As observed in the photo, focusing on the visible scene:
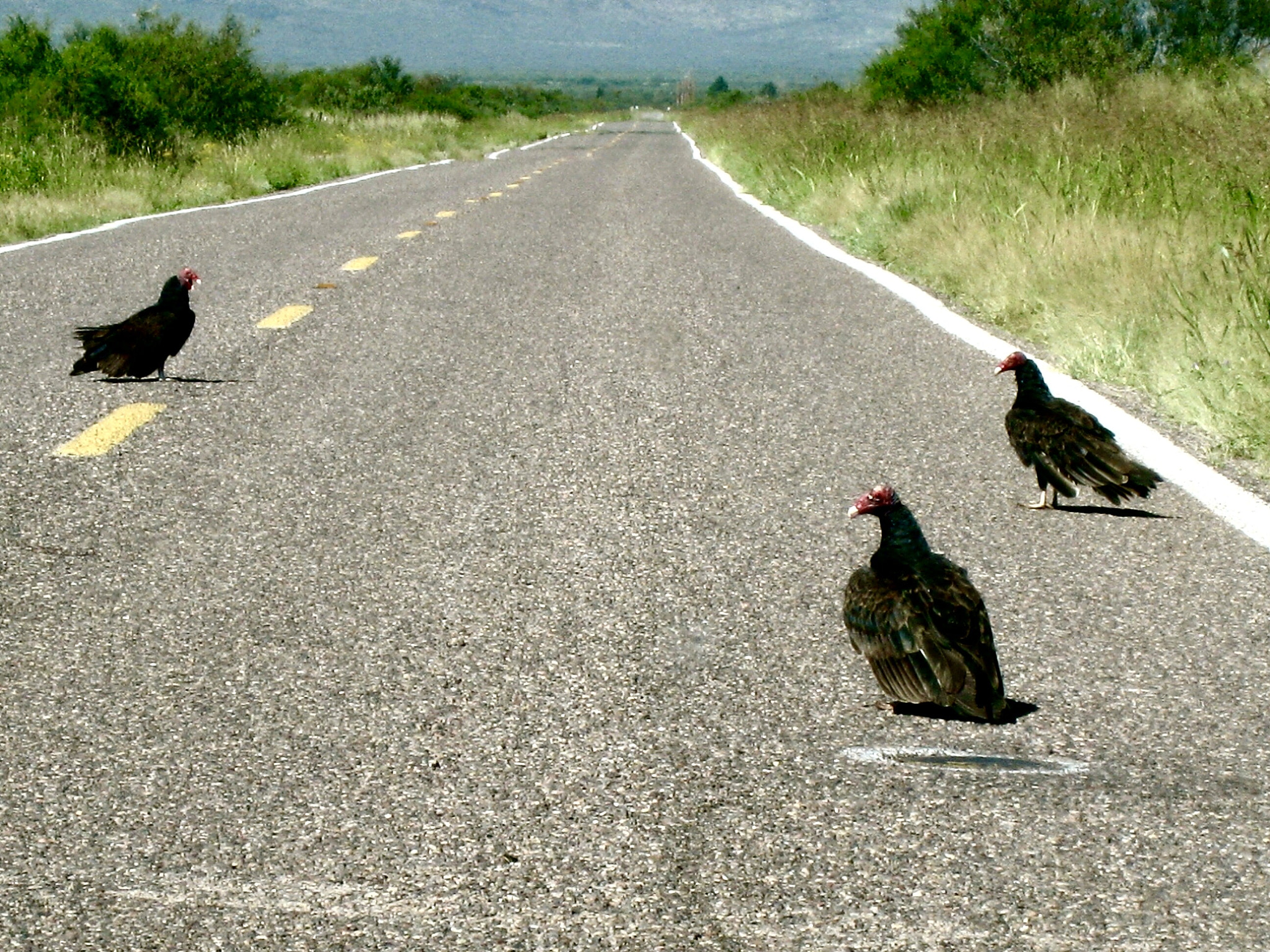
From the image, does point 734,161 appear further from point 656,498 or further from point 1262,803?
point 1262,803

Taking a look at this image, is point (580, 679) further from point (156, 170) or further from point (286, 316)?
point (156, 170)

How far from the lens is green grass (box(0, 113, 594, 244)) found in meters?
17.7

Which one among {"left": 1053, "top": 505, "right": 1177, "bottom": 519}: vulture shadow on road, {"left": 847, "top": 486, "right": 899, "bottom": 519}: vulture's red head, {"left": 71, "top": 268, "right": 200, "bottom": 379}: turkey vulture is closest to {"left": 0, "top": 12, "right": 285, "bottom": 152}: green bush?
{"left": 71, "top": 268, "right": 200, "bottom": 379}: turkey vulture

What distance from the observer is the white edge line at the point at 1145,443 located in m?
5.47

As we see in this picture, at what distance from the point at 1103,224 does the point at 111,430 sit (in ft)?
21.8

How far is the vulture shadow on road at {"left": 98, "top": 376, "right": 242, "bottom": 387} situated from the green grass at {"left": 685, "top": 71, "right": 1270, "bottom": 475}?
151 inches

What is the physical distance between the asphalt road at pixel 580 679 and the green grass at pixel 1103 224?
0.93m

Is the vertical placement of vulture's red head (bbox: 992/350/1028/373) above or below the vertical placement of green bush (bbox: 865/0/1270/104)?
below

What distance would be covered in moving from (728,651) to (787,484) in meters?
1.80

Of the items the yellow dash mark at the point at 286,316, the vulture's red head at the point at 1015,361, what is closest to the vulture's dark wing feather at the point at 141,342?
the yellow dash mark at the point at 286,316

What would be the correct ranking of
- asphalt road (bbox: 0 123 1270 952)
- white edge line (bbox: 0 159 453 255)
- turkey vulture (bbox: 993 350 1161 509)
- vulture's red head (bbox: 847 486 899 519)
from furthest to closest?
white edge line (bbox: 0 159 453 255) < turkey vulture (bbox: 993 350 1161 509) < vulture's red head (bbox: 847 486 899 519) < asphalt road (bbox: 0 123 1270 952)

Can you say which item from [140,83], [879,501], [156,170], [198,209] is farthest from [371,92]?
[879,501]

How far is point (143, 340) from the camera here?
24.1 feet

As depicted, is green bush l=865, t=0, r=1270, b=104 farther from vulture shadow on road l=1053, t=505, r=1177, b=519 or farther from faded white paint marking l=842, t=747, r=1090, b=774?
faded white paint marking l=842, t=747, r=1090, b=774
